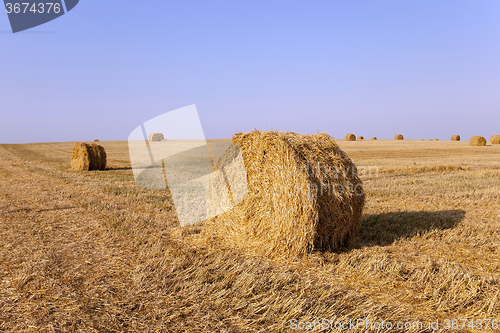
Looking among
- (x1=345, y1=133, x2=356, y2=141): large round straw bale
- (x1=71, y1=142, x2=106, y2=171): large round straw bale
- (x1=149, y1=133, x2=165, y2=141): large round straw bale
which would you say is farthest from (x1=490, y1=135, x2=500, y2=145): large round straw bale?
(x1=71, y1=142, x2=106, y2=171): large round straw bale

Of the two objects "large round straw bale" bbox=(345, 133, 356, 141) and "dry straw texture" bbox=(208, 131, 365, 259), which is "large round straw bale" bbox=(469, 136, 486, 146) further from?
"dry straw texture" bbox=(208, 131, 365, 259)

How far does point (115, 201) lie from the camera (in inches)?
342

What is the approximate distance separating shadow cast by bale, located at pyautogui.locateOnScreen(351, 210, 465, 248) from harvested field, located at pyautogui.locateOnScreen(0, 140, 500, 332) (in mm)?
22

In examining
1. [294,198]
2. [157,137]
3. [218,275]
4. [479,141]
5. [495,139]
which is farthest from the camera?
[157,137]

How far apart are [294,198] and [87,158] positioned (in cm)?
1461

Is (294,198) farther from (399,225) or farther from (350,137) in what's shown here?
(350,137)

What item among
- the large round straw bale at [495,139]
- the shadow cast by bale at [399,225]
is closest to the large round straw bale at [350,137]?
the large round straw bale at [495,139]

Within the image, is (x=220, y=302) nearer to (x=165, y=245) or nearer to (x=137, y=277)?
(x=137, y=277)

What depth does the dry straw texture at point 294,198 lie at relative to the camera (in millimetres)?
4961

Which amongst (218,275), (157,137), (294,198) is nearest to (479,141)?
(157,137)

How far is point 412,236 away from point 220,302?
401cm

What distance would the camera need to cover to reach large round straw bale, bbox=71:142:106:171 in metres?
16.5

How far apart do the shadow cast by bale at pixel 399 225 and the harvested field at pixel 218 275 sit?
2cm

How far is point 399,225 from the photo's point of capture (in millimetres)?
6445
